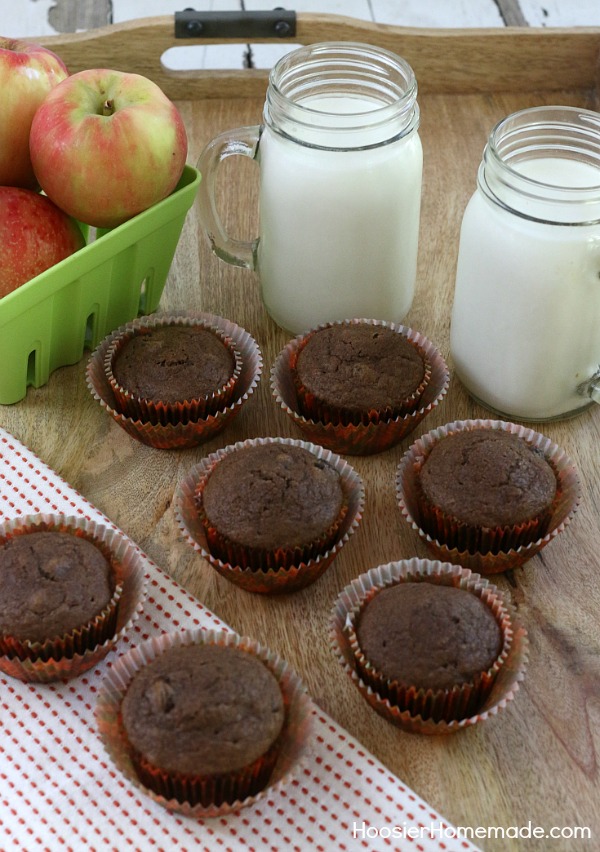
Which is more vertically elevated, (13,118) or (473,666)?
(13,118)

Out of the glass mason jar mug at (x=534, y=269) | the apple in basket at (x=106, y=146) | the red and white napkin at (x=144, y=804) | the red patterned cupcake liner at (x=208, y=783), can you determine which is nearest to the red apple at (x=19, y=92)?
the apple in basket at (x=106, y=146)

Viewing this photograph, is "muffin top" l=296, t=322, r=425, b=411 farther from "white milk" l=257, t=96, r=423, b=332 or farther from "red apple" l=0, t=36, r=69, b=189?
"red apple" l=0, t=36, r=69, b=189

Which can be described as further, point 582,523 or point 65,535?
point 582,523

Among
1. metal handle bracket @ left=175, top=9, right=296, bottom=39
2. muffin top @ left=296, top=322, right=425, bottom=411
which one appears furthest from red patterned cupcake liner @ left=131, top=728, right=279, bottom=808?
metal handle bracket @ left=175, top=9, right=296, bottom=39

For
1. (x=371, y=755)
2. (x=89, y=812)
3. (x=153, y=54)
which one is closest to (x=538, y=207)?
(x=371, y=755)

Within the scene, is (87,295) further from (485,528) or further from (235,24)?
(235,24)

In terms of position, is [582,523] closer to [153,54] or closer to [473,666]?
[473,666]

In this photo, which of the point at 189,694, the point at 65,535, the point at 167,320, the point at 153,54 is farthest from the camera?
the point at 153,54
